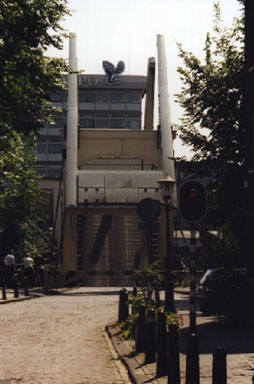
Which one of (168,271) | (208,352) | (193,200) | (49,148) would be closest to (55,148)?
(49,148)

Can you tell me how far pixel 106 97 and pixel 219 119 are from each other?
8757 cm

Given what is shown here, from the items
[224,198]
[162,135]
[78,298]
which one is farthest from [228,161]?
[162,135]

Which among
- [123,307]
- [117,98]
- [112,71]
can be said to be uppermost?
[112,71]

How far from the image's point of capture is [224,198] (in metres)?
33.2

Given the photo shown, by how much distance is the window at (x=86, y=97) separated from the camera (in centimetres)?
11931

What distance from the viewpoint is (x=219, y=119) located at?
3400 centimetres

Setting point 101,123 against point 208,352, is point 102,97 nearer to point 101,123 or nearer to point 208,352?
point 101,123

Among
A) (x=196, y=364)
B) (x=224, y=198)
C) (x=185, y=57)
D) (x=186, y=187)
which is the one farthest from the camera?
(x=185, y=57)

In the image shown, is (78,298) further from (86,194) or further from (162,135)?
(162,135)

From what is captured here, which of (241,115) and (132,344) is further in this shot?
(241,115)

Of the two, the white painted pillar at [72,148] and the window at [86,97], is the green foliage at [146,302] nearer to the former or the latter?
the white painted pillar at [72,148]

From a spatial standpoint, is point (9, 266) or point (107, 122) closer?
point (9, 266)

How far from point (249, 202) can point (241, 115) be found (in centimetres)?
944

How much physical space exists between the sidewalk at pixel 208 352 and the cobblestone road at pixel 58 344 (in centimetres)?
27
